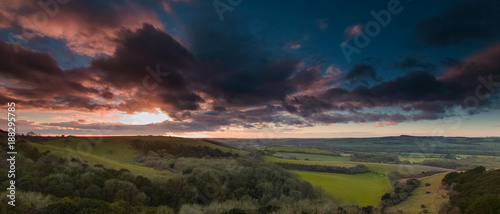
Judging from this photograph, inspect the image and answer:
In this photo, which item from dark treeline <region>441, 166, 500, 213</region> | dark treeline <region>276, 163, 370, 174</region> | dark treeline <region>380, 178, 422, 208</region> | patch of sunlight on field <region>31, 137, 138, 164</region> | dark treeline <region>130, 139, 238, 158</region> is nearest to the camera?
dark treeline <region>441, 166, 500, 213</region>

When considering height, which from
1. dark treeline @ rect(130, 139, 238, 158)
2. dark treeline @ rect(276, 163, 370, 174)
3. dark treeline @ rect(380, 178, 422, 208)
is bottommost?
dark treeline @ rect(276, 163, 370, 174)

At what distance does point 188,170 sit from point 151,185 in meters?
21.1

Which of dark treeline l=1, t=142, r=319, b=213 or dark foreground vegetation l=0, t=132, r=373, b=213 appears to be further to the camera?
dark treeline l=1, t=142, r=319, b=213

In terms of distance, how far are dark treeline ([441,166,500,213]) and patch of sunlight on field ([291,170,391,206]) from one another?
75.1ft

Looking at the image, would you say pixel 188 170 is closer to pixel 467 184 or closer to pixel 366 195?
pixel 366 195

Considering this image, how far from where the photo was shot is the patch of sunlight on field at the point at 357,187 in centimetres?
7794

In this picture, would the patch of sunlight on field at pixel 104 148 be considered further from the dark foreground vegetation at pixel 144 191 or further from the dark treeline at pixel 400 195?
the dark treeline at pixel 400 195

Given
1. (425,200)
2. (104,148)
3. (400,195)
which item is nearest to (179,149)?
(104,148)

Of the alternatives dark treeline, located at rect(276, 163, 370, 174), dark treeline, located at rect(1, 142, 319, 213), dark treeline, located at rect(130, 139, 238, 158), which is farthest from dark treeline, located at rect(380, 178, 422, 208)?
dark treeline, located at rect(130, 139, 238, 158)

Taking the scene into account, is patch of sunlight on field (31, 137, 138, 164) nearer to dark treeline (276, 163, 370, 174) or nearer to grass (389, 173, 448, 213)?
dark treeline (276, 163, 370, 174)

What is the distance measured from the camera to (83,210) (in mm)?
36781

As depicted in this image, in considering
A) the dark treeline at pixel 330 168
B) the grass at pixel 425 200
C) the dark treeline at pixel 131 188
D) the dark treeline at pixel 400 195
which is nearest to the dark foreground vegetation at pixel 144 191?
the dark treeline at pixel 131 188

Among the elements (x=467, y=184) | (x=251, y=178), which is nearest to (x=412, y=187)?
(x=467, y=184)

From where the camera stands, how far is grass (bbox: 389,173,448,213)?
184 feet
